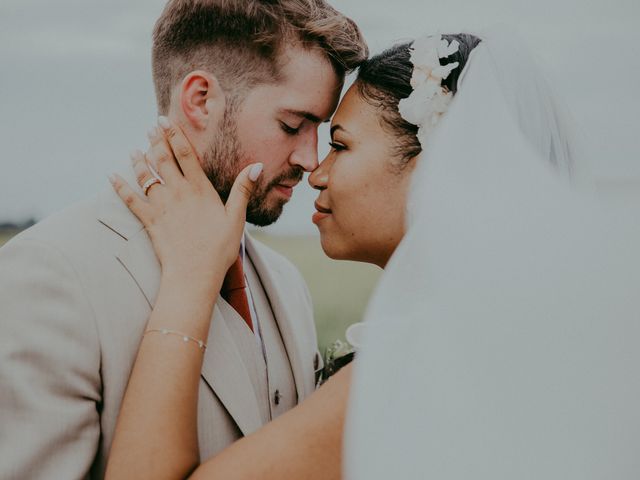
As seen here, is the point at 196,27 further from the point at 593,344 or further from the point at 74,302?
the point at 593,344

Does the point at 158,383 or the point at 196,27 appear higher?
the point at 196,27

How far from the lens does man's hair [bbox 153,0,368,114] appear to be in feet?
7.68

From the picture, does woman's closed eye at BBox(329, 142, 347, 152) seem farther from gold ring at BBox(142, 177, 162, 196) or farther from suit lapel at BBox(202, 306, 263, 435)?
suit lapel at BBox(202, 306, 263, 435)

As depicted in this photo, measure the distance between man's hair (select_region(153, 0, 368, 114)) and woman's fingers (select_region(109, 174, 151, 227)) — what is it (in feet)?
1.56

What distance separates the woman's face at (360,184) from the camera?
7.44 feet

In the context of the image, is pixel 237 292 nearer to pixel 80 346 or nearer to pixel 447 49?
pixel 80 346

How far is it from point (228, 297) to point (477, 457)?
112 centimetres

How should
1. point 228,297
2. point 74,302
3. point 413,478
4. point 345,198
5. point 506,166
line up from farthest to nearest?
point 345,198, point 228,297, point 74,302, point 506,166, point 413,478

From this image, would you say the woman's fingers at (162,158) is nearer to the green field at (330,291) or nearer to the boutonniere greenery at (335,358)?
the boutonniere greenery at (335,358)

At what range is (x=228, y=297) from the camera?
2.17 meters

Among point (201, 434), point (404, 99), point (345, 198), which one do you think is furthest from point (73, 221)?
point (404, 99)

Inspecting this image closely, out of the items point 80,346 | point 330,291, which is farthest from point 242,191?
point 330,291

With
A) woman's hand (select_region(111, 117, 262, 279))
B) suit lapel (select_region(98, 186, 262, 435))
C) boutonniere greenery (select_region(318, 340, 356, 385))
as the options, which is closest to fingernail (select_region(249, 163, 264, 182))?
woman's hand (select_region(111, 117, 262, 279))

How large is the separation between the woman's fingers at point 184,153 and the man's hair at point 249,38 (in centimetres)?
24
